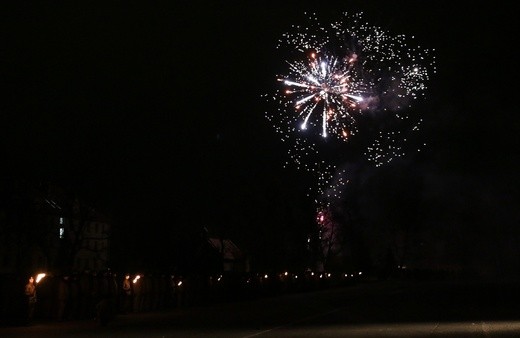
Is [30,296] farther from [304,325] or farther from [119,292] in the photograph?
[304,325]

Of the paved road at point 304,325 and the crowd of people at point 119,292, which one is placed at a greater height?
the crowd of people at point 119,292

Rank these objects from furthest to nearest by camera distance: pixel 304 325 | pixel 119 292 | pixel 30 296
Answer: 1. pixel 119 292
2. pixel 30 296
3. pixel 304 325

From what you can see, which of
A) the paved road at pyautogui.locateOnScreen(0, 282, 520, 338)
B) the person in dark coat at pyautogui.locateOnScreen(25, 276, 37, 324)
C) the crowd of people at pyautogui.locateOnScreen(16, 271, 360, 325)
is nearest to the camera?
the paved road at pyautogui.locateOnScreen(0, 282, 520, 338)

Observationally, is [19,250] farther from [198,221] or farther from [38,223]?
[198,221]

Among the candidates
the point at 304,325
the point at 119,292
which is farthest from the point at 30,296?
the point at 304,325

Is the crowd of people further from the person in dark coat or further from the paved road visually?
the paved road

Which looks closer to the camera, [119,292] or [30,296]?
[30,296]


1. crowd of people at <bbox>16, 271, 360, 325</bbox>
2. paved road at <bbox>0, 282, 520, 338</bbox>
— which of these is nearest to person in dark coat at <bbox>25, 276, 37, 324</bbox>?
crowd of people at <bbox>16, 271, 360, 325</bbox>

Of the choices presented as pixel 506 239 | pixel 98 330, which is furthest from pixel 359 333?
pixel 506 239

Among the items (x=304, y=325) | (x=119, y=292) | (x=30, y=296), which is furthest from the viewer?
(x=119, y=292)

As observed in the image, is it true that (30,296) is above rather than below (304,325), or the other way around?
above

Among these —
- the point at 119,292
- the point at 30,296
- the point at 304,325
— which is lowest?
the point at 304,325

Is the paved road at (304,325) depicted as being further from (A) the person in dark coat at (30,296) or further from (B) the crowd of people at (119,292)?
(B) the crowd of people at (119,292)

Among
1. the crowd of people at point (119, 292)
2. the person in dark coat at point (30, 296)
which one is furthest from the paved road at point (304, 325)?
the crowd of people at point (119, 292)
